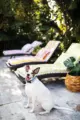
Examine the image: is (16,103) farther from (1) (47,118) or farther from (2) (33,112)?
(1) (47,118)

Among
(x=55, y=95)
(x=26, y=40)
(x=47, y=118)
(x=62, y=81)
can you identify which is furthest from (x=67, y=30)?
(x=47, y=118)

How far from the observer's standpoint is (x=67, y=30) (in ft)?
30.7

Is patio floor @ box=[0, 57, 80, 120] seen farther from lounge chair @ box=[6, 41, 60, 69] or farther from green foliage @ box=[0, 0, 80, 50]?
green foliage @ box=[0, 0, 80, 50]

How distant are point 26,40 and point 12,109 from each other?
6757 mm

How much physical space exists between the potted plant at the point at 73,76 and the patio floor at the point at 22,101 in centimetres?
13

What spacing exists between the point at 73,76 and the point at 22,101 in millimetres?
1151

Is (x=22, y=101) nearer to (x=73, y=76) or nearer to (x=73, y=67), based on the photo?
(x=73, y=76)

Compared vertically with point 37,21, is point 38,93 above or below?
below

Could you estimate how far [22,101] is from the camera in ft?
16.2

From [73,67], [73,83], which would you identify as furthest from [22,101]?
[73,67]

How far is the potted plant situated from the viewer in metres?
5.41

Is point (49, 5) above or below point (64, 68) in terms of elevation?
above

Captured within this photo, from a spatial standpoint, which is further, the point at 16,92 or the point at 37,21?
the point at 37,21

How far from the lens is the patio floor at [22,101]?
421 centimetres
